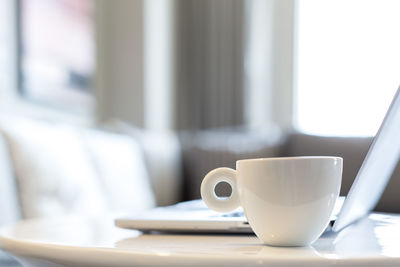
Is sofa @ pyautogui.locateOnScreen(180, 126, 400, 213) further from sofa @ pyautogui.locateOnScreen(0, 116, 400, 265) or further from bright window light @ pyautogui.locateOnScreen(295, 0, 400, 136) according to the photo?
bright window light @ pyautogui.locateOnScreen(295, 0, 400, 136)

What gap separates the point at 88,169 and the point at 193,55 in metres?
1.78

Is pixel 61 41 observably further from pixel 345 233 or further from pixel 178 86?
pixel 345 233

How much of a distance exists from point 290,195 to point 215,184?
0.34ft

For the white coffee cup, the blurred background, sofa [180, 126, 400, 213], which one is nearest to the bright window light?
the blurred background

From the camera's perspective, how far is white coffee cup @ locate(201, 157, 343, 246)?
0.50m

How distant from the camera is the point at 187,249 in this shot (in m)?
0.51

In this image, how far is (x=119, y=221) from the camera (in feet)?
A: 2.30

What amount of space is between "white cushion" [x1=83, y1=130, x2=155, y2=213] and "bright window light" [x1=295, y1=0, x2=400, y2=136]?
130 centimetres

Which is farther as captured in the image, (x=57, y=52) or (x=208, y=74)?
(x=208, y=74)

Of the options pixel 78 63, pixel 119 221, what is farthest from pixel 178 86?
pixel 119 221

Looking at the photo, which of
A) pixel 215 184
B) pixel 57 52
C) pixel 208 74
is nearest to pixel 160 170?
pixel 57 52

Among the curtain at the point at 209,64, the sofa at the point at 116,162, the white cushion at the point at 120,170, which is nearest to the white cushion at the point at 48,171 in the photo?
the sofa at the point at 116,162

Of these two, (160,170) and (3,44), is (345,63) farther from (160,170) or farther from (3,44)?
(3,44)

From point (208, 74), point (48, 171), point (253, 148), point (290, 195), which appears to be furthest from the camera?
point (208, 74)
